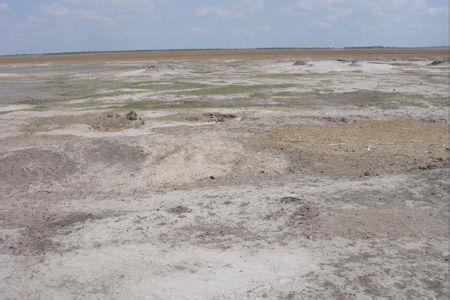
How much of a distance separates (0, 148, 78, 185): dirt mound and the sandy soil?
0.05 metres

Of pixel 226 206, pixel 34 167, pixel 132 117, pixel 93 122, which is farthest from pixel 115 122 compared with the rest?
pixel 226 206

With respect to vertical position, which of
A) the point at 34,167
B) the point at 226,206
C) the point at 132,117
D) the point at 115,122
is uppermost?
the point at 132,117

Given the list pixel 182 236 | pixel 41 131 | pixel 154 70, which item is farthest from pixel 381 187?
pixel 154 70

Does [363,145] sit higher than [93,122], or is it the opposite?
[93,122]

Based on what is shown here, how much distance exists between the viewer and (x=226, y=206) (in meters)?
9.40

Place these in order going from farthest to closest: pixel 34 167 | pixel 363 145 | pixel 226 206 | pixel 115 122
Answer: pixel 115 122 < pixel 363 145 < pixel 34 167 < pixel 226 206

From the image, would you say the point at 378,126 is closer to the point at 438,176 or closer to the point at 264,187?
the point at 438,176

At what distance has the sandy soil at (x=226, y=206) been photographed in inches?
269

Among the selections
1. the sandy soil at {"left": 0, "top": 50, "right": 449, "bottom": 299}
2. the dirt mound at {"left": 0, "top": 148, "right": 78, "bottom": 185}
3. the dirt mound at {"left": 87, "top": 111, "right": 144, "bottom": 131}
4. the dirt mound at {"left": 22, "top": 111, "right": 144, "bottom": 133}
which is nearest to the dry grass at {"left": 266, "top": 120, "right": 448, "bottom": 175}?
the sandy soil at {"left": 0, "top": 50, "right": 449, "bottom": 299}

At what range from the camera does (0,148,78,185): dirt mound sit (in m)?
11.6

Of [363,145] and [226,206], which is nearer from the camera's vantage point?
[226,206]

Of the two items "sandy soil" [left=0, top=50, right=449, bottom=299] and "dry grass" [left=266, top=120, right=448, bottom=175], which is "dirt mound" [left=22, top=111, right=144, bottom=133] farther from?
"dry grass" [left=266, top=120, right=448, bottom=175]

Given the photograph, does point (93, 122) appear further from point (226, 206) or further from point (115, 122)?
point (226, 206)

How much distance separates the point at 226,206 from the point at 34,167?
17.2ft
